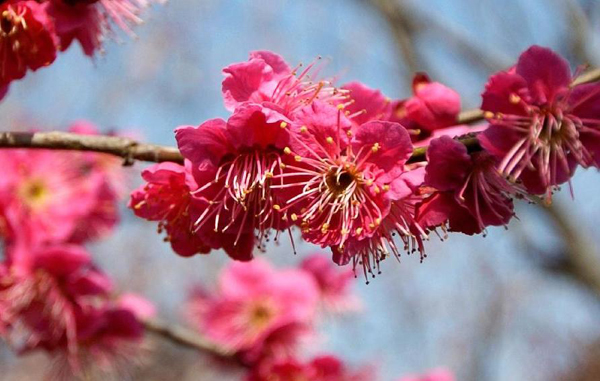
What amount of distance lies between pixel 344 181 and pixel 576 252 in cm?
434

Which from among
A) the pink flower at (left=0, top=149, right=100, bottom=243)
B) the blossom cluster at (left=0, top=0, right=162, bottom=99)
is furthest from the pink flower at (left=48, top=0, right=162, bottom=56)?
the pink flower at (left=0, top=149, right=100, bottom=243)

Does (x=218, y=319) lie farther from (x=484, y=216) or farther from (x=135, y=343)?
(x=484, y=216)

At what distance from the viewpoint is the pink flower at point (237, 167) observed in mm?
1439

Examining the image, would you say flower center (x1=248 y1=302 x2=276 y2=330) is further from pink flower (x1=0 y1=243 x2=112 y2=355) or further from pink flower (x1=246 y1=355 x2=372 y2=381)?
pink flower (x1=0 y1=243 x2=112 y2=355)

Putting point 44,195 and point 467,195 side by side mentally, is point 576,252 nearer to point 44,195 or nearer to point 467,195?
point 44,195

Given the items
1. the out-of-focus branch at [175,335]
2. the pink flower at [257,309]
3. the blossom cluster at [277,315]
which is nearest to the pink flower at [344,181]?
the out-of-focus branch at [175,335]

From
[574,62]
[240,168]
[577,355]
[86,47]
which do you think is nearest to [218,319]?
[86,47]

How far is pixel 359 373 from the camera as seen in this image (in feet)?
9.89

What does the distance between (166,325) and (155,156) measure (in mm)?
1194

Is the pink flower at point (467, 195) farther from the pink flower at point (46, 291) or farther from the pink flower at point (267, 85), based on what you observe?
the pink flower at point (46, 291)

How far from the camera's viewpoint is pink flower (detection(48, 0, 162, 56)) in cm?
177

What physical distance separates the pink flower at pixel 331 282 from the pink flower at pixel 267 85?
70.4 inches

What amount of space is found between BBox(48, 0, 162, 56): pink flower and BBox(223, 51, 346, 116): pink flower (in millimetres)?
486

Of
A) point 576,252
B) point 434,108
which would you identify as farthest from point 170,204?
point 576,252
